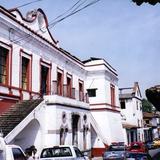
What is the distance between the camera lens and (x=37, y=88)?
26766mm

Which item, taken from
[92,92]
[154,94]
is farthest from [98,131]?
[154,94]

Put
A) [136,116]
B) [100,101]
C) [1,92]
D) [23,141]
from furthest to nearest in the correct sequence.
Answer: [136,116]
[100,101]
[23,141]
[1,92]

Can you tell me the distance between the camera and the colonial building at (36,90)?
2206 cm

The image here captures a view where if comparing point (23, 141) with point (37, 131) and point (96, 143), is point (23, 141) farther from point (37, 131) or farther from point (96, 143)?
point (96, 143)

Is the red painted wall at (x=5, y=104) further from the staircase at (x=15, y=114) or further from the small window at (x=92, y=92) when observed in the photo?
the small window at (x=92, y=92)

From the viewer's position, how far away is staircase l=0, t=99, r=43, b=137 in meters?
19.2

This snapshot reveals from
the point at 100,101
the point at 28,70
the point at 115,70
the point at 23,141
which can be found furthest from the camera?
the point at 115,70

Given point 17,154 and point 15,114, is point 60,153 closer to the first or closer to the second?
point 15,114

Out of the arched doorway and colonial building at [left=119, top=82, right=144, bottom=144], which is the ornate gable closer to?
the arched doorway

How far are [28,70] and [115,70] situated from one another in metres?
22.0

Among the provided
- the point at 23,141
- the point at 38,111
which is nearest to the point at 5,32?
the point at 38,111

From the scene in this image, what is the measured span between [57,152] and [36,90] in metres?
9.53

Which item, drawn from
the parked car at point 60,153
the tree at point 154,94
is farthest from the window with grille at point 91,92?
the tree at point 154,94

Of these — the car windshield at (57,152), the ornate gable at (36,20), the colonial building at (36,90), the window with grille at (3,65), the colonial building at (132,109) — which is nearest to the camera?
the car windshield at (57,152)
